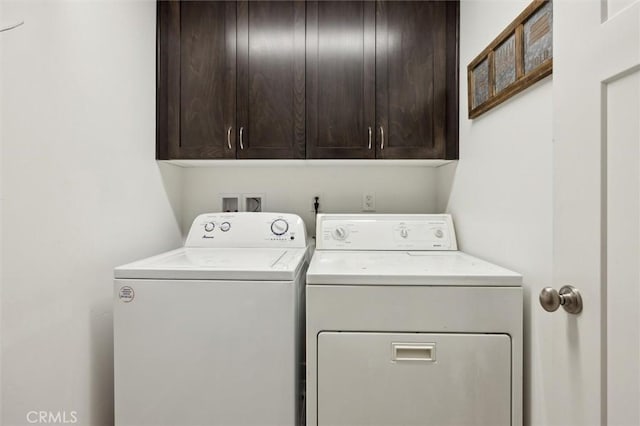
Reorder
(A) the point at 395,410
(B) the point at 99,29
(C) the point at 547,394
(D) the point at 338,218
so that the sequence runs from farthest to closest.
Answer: (D) the point at 338,218 < (B) the point at 99,29 < (A) the point at 395,410 < (C) the point at 547,394

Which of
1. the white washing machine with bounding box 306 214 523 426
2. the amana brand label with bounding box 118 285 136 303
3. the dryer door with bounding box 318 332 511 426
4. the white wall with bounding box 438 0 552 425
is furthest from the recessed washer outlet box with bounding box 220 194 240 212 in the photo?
the white wall with bounding box 438 0 552 425

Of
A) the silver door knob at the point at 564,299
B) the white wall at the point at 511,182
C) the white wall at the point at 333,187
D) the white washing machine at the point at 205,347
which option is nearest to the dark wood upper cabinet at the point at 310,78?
the white wall at the point at 511,182

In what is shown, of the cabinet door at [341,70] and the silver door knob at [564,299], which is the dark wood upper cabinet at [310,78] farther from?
the silver door knob at [564,299]

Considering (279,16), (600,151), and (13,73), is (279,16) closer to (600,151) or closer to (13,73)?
(13,73)

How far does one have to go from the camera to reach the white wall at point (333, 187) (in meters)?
2.02

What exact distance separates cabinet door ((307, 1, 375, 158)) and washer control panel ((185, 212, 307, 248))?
513 millimetres

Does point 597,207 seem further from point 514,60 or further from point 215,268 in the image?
point 215,268

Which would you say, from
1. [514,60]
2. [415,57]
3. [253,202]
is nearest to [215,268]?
[253,202]

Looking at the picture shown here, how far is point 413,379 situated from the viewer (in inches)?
42.5

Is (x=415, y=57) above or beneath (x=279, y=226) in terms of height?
above

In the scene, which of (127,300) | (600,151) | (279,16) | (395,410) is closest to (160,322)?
(127,300)

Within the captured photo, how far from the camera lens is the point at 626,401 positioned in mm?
605

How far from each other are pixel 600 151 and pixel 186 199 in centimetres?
200

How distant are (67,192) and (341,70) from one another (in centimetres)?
132
